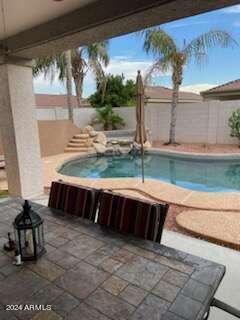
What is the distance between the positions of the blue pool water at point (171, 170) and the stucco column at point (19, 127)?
369 centimetres

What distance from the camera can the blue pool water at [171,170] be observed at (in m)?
7.53

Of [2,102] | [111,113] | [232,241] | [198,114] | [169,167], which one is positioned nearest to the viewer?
[232,241]

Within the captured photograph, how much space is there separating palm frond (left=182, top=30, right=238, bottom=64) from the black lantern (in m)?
10.3

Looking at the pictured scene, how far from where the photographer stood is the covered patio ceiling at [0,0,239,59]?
2643mm

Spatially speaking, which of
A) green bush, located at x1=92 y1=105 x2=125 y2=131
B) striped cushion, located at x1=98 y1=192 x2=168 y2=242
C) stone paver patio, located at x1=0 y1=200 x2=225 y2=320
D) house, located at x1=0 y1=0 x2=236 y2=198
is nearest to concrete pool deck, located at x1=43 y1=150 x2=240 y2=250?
house, located at x1=0 y1=0 x2=236 y2=198

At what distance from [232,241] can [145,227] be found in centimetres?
170

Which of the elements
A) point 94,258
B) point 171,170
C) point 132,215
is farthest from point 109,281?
point 171,170

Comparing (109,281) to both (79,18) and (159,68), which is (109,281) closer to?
(79,18)

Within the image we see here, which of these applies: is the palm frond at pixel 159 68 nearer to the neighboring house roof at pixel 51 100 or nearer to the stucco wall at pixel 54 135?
the stucco wall at pixel 54 135

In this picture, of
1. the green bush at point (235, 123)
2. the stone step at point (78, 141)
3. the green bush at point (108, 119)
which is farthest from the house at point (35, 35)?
the green bush at point (108, 119)

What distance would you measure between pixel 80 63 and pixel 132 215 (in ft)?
48.0

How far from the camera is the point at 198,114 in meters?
12.3

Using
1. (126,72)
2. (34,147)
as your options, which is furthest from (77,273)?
(126,72)

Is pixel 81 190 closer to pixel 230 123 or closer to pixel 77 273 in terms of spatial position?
pixel 77 273
